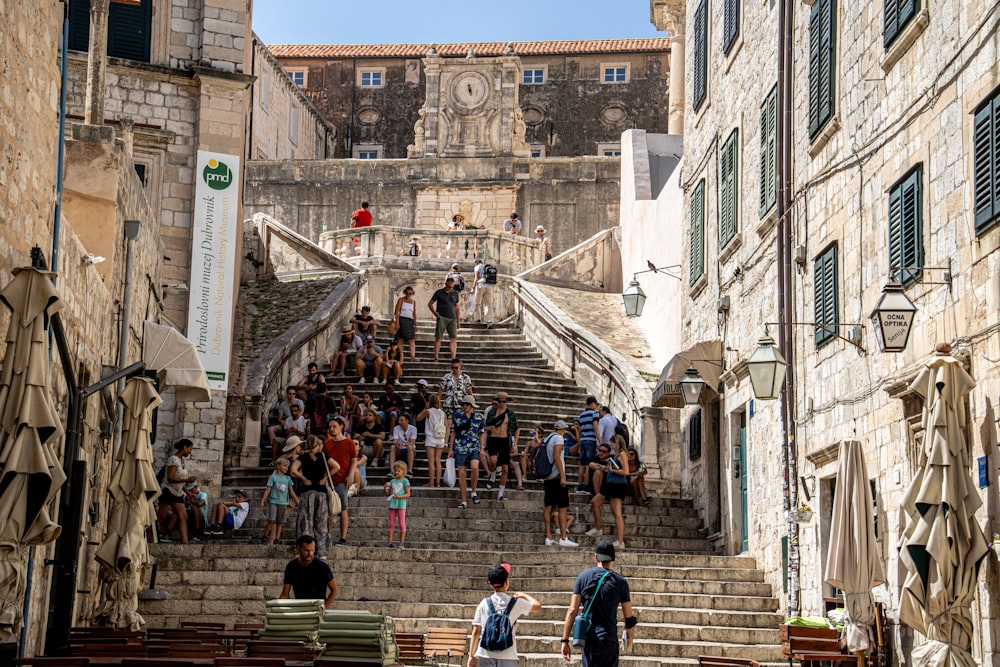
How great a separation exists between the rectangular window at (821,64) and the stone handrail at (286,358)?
407 inches

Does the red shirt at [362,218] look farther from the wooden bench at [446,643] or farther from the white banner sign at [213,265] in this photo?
the wooden bench at [446,643]

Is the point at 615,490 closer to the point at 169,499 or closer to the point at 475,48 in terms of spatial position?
the point at 169,499

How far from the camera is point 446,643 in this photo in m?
13.9

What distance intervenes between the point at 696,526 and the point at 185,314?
8221mm

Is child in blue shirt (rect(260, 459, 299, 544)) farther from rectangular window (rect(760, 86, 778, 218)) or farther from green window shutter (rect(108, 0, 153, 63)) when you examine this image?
green window shutter (rect(108, 0, 153, 63))

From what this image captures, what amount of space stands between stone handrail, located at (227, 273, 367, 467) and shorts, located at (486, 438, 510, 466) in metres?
4.07

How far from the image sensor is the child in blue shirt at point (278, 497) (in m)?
18.1

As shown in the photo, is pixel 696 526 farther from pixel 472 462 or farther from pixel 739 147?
pixel 739 147

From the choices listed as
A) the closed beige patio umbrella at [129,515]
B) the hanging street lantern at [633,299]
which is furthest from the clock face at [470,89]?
the closed beige patio umbrella at [129,515]

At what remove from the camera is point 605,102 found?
6012cm

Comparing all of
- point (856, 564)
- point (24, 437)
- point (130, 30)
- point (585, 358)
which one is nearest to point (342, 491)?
point (856, 564)

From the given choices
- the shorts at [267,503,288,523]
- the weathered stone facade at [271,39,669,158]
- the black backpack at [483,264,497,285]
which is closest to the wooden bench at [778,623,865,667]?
the shorts at [267,503,288,523]

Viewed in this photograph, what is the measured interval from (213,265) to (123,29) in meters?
4.53

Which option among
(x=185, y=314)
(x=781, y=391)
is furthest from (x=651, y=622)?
(x=185, y=314)
